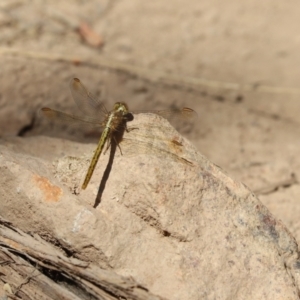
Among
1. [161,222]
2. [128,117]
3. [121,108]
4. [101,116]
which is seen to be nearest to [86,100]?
[101,116]

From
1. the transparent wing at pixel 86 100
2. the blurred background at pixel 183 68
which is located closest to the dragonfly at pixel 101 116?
the transparent wing at pixel 86 100

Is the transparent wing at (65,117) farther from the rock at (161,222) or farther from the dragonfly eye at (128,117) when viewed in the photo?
the rock at (161,222)

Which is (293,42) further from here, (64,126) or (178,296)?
(178,296)

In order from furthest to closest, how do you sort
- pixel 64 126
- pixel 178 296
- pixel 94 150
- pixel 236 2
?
pixel 236 2 < pixel 64 126 < pixel 94 150 < pixel 178 296

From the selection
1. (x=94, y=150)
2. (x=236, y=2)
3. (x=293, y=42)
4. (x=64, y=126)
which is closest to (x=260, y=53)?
(x=293, y=42)

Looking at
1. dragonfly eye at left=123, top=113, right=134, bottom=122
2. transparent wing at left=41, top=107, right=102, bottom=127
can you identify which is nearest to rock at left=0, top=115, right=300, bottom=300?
dragonfly eye at left=123, top=113, right=134, bottom=122

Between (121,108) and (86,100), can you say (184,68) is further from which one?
(121,108)

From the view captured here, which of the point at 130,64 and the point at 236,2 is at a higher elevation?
the point at 236,2

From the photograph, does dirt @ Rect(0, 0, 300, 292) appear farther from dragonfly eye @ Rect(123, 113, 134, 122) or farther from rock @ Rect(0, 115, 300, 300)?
rock @ Rect(0, 115, 300, 300)
